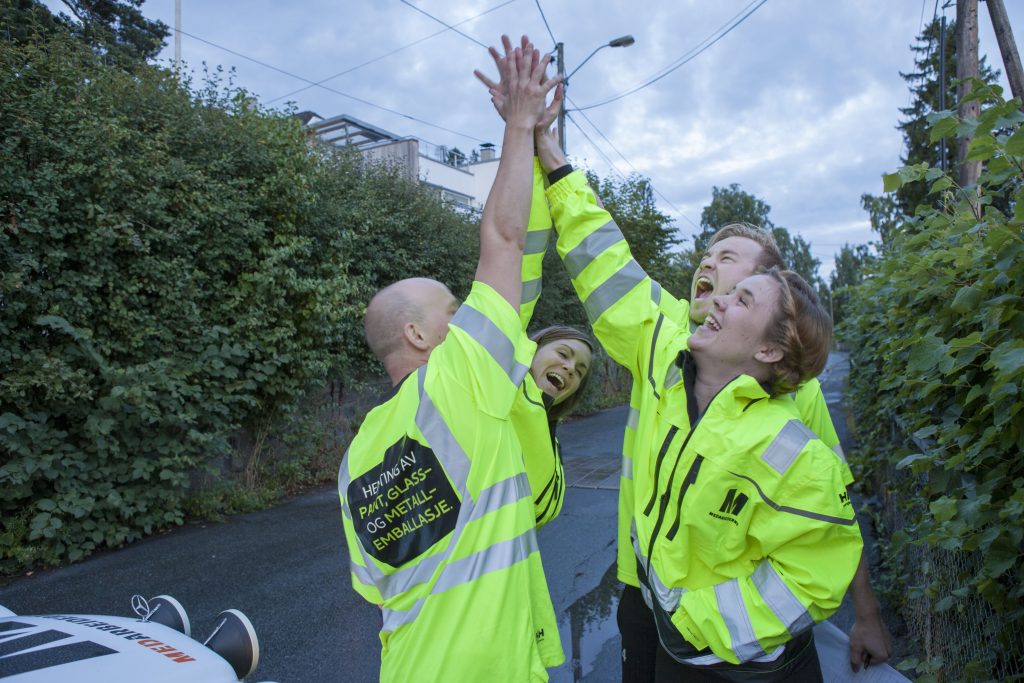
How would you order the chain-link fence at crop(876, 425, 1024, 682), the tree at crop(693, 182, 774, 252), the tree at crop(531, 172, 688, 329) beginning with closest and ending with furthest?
1. the chain-link fence at crop(876, 425, 1024, 682)
2. the tree at crop(531, 172, 688, 329)
3. the tree at crop(693, 182, 774, 252)

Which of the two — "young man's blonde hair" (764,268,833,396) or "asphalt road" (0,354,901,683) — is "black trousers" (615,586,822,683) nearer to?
"young man's blonde hair" (764,268,833,396)

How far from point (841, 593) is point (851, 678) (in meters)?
0.58

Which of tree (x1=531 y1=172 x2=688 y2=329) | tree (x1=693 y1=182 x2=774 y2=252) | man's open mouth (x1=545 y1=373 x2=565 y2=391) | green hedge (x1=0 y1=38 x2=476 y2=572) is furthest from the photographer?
tree (x1=693 y1=182 x2=774 y2=252)

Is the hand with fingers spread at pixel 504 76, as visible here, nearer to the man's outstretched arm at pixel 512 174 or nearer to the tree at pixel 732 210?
the man's outstretched arm at pixel 512 174

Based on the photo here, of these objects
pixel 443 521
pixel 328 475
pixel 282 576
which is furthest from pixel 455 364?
pixel 328 475

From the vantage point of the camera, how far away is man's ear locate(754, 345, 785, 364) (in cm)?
171

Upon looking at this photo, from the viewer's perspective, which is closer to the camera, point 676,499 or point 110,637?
point 676,499

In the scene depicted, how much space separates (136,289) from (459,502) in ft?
19.0

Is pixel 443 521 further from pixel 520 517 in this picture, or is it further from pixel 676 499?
pixel 676 499

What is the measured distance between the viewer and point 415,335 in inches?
A: 66.9

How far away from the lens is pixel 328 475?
28.3 feet

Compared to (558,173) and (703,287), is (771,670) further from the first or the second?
(558,173)

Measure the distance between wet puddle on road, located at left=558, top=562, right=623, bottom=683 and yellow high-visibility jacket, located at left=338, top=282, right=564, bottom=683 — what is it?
2702 millimetres

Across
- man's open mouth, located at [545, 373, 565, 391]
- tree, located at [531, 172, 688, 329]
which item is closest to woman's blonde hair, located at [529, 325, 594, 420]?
man's open mouth, located at [545, 373, 565, 391]
